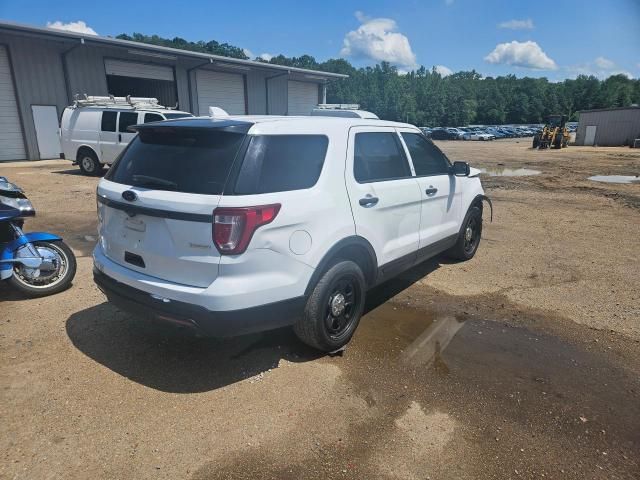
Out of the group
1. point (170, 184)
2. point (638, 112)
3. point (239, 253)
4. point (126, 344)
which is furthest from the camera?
point (638, 112)

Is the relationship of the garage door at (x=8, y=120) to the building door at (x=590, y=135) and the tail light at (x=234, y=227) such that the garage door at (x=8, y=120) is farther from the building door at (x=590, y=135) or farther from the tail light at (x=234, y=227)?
the building door at (x=590, y=135)

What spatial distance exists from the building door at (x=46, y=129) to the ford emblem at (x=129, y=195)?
21.1 meters

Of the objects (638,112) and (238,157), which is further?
(638,112)

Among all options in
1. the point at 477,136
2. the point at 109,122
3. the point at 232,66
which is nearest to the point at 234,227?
the point at 109,122

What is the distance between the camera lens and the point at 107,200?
11.0 feet

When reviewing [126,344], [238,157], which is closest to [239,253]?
[238,157]

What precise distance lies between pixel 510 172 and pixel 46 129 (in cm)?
2104

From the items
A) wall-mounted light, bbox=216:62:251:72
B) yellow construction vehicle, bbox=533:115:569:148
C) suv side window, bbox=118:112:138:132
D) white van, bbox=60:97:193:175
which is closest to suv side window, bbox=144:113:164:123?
white van, bbox=60:97:193:175

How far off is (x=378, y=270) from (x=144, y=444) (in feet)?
7.55

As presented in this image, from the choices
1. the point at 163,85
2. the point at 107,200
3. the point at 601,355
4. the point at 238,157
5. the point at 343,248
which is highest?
the point at 163,85

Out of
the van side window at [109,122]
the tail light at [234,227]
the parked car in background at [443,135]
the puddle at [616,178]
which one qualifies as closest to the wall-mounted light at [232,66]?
the van side window at [109,122]

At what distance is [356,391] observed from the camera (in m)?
3.20

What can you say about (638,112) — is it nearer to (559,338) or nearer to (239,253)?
(559,338)

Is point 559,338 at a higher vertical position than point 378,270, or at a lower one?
lower
